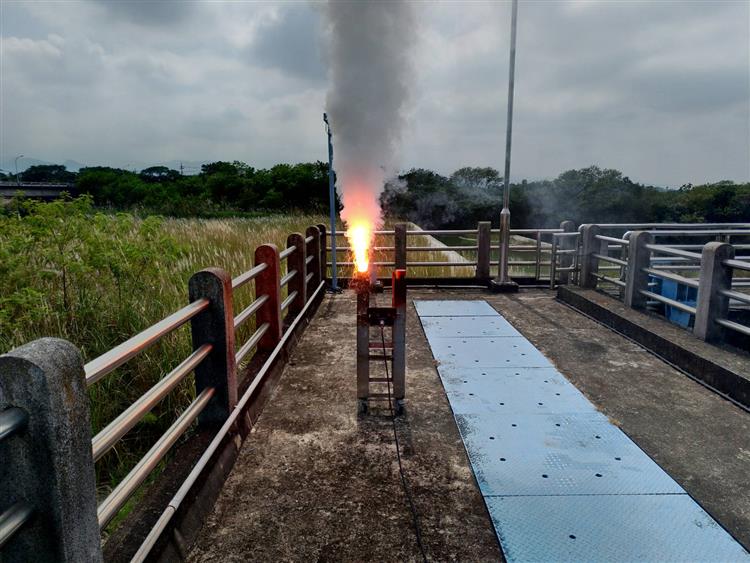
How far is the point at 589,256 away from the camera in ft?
33.8

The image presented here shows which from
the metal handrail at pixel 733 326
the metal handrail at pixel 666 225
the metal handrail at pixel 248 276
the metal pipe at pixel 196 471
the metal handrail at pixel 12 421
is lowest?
the metal pipe at pixel 196 471

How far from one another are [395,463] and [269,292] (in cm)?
266

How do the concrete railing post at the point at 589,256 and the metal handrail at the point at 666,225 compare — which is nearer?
the concrete railing post at the point at 589,256

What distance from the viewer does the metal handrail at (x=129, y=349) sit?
7.73ft

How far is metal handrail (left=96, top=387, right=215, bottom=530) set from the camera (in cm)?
239

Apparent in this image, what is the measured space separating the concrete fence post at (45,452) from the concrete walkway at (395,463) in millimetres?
1348

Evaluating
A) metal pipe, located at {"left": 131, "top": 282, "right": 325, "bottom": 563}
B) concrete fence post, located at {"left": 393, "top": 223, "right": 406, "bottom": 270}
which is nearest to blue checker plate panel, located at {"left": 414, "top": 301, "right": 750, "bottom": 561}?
metal pipe, located at {"left": 131, "top": 282, "right": 325, "bottom": 563}

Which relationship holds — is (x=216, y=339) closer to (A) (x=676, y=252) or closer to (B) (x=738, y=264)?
(B) (x=738, y=264)

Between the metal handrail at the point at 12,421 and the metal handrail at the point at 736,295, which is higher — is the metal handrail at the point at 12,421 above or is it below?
above

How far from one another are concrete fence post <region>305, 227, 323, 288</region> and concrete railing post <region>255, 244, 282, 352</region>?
3.77 metres

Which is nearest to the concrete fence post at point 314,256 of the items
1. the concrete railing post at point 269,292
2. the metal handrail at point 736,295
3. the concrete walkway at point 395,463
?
the concrete walkway at point 395,463

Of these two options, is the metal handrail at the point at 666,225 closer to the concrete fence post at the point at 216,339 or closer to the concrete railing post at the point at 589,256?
the concrete railing post at the point at 589,256

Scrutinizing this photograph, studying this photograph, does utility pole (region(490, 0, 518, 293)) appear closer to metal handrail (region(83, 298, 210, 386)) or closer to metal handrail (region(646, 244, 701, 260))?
metal handrail (region(646, 244, 701, 260))

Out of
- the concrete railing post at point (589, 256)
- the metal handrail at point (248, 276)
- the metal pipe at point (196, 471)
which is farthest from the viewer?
the concrete railing post at point (589, 256)
